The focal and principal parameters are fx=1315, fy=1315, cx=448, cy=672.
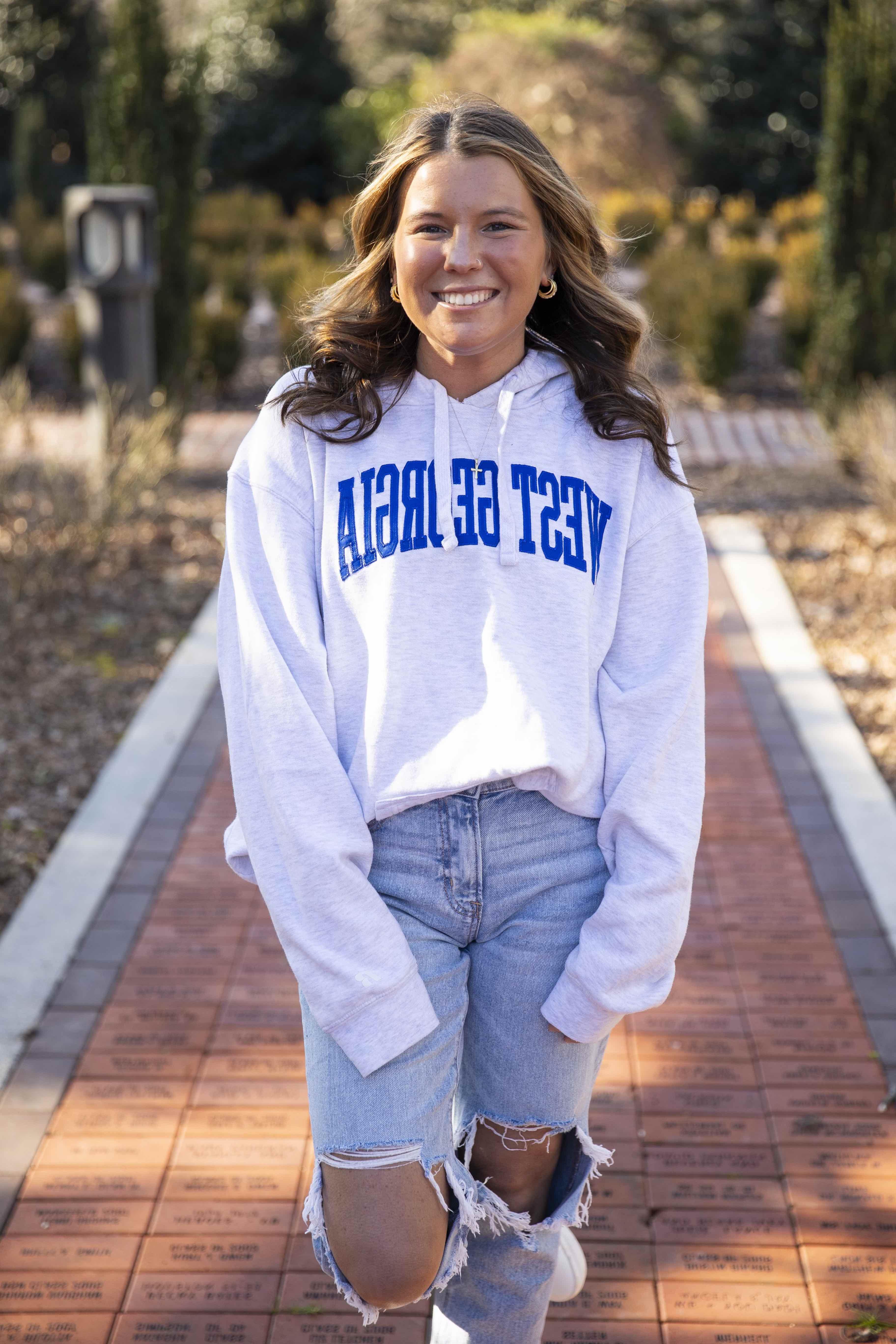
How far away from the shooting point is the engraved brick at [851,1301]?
7.29 ft

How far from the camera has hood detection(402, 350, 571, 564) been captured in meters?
1.68

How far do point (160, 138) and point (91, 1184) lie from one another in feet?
23.6

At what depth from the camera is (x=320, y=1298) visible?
A: 7.41 feet

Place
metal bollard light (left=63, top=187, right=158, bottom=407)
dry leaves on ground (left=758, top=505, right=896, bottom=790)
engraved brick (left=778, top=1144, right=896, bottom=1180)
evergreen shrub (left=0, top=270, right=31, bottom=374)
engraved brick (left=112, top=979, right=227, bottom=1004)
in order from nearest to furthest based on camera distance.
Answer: engraved brick (left=778, top=1144, right=896, bottom=1180), engraved brick (left=112, top=979, right=227, bottom=1004), dry leaves on ground (left=758, top=505, right=896, bottom=790), metal bollard light (left=63, top=187, right=158, bottom=407), evergreen shrub (left=0, top=270, right=31, bottom=374)

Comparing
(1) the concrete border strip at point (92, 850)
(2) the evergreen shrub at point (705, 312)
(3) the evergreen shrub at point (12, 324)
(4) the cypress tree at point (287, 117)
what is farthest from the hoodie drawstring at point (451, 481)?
(4) the cypress tree at point (287, 117)

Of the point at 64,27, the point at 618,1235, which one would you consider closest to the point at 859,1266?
the point at 618,1235

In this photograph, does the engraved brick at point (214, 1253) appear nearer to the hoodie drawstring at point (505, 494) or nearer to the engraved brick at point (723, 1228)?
the engraved brick at point (723, 1228)

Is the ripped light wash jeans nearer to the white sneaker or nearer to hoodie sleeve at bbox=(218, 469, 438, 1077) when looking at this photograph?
hoodie sleeve at bbox=(218, 469, 438, 1077)

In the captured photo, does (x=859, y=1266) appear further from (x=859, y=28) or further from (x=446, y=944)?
(x=859, y=28)

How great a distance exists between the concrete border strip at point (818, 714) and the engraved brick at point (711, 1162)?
0.90 metres

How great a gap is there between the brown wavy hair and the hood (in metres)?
0.03

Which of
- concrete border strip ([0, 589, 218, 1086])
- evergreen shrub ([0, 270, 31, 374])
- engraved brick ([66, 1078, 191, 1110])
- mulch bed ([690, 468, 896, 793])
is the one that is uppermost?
engraved brick ([66, 1078, 191, 1110])

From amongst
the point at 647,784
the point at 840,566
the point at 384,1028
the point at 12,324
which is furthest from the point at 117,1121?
the point at 12,324

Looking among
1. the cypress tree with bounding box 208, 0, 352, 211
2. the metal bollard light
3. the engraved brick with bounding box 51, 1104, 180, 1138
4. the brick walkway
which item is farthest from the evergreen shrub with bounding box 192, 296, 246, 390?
the cypress tree with bounding box 208, 0, 352, 211
